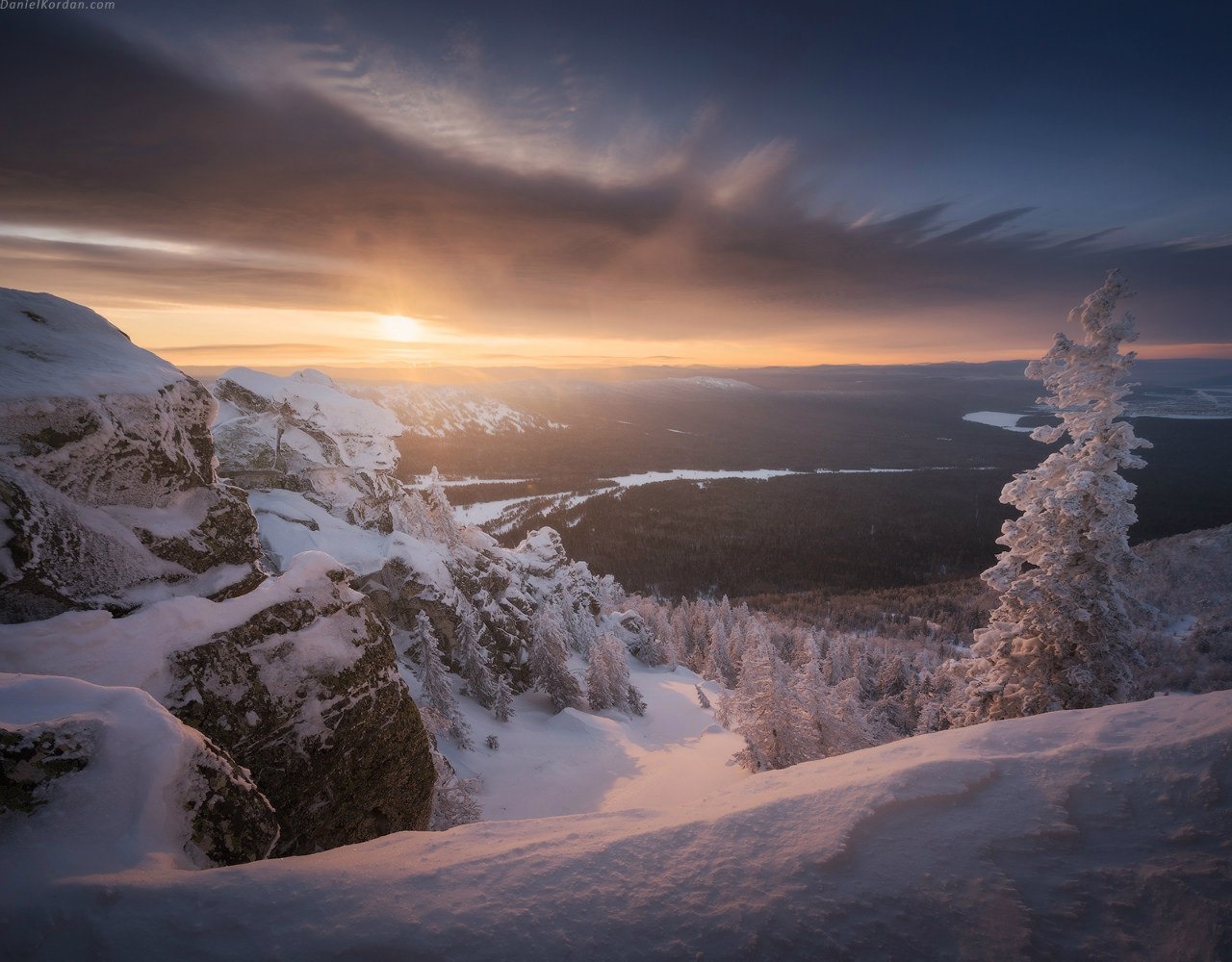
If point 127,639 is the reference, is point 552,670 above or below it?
below

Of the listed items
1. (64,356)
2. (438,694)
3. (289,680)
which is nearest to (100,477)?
(64,356)

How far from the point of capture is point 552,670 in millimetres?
26594

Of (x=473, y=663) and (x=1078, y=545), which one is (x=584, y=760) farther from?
(x=1078, y=545)

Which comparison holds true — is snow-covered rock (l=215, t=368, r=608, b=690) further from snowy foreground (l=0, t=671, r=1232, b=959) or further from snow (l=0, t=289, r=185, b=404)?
snowy foreground (l=0, t=671, r=1232, b=959)

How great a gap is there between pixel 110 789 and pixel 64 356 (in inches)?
278

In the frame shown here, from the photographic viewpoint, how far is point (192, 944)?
140 inches

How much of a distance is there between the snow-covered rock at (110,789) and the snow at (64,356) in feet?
14.3

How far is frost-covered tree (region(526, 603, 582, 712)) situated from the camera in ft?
86.8

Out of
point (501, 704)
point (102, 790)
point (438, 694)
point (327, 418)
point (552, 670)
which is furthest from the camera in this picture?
point (552, 670)

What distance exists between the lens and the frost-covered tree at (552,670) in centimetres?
2647

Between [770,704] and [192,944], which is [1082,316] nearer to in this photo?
[770,704]

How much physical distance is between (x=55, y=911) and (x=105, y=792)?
144 cm

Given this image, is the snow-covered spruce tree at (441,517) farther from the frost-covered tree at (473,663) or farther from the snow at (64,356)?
the snow at (64,356)

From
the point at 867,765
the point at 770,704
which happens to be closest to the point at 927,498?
the point at 770,704
